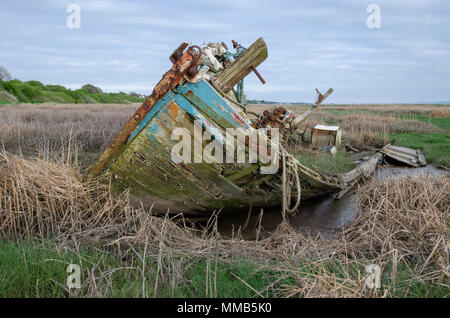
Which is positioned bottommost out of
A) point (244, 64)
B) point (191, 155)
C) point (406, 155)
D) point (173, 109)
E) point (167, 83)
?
point (406, 155)

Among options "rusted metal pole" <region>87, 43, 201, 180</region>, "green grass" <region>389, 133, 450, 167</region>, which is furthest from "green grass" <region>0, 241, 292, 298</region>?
"green grass" <region>389, 133, 450, 167</region>

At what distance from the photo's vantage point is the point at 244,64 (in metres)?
3.77

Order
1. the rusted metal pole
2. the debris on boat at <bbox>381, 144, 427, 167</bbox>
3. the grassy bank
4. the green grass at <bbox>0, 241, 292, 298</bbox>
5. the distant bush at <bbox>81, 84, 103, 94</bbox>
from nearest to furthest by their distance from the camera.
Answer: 1. the green grass at <bbox>0, 241, 292, 298</bbox>
2. the rusted metal pole
3. the debris on boat at <bbox>381, 144, 427, 167</bbox>
4. the grassy bank
5. the distant bush at <bbox>81, 84, 103, 94</bbox>

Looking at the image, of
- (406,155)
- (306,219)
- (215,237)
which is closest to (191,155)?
(215,237)

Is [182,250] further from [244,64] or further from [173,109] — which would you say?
[244,64]

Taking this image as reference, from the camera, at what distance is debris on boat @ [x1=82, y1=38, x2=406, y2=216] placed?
116 inches

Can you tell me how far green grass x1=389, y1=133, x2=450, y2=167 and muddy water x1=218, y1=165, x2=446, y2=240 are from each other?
16.6 feet

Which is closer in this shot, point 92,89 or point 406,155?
point 406,155

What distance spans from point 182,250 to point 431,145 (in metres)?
11.1

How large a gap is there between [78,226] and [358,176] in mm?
5452

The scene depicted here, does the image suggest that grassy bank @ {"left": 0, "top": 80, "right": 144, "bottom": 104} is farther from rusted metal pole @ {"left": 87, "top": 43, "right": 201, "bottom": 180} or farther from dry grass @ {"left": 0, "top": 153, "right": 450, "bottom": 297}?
rusted metal pole @ {"left": 87, "top": 43, "right": 201, "bottom": 180}

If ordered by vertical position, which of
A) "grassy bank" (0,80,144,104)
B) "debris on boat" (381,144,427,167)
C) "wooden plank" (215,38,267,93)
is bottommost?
"debris on boat" (381,144,427,167)
